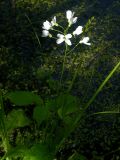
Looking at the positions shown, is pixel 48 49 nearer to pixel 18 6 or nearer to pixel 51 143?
pixel 18 6

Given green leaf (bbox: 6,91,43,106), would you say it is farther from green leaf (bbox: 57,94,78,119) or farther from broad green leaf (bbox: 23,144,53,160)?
broad green leaf (bbox: 23,144,53,160)

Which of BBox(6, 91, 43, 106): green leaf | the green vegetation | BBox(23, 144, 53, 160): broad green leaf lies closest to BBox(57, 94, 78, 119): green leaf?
the green vegetation

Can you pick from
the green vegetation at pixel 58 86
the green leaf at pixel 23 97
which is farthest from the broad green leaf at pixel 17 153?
the green leaf at pixel 23 97

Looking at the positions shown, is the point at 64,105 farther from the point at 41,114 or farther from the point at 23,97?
the point at 23,97

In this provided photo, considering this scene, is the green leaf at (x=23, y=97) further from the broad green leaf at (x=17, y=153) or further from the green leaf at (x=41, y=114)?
the broad green leaf at (x=17, y=153)

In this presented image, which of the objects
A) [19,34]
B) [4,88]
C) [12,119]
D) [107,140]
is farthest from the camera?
[19,34]

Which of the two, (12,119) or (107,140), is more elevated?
(12,119)

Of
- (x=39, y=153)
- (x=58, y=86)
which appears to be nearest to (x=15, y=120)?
(x=58, y=86)

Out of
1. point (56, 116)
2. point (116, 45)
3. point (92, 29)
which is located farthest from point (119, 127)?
point (92, 29)
